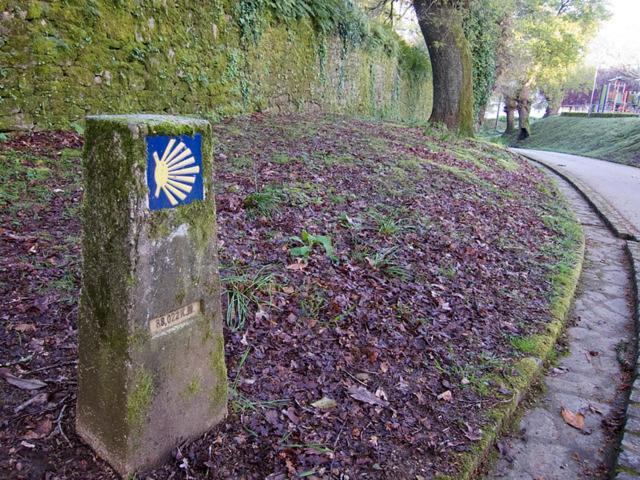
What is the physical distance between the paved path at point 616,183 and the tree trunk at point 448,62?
155 inches

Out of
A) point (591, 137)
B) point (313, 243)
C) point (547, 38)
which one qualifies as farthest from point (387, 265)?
point (591, 137)

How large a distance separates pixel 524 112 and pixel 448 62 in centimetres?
2431

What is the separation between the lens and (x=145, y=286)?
1.94 meters

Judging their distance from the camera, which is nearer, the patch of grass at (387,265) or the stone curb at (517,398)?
the stone curb at (517,398)

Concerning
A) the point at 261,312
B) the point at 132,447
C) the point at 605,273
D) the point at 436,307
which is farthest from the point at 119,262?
the point at 605,273

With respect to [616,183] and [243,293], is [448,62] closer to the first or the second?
[616,183]

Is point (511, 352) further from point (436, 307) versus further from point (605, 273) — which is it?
point (605, 273)

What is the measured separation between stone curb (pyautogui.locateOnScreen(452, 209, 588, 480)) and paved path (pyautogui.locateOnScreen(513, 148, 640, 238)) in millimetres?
4270

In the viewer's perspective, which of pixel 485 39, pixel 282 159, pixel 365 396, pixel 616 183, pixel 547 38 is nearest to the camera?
pixel 365 396

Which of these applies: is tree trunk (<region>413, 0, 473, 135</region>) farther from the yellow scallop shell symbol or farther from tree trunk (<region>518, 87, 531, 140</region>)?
tree trunk (<region>518, 87, 531, 140</region>)

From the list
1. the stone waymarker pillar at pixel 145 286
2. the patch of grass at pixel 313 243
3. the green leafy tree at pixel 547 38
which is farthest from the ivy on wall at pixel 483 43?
the stone waymarker pillar at pixel 145 286

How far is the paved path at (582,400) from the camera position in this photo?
115 inches

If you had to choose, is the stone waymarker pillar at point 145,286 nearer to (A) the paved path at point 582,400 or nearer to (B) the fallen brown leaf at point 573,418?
(A) the paved path at point 582,400

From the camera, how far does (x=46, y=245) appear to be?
3711mm
